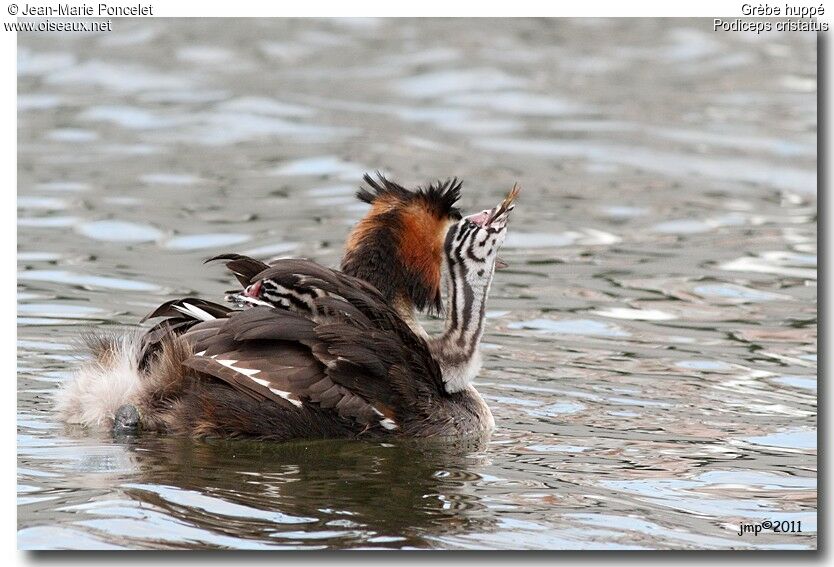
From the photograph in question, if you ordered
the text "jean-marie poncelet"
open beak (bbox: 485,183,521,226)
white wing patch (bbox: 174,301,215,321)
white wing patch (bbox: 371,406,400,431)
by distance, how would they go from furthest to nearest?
1. the text "jean-marie poncelet"
2. open beak (bbox: 485,183,521,226)
3. white wing patch (bbox: 174,301,215,321)
4. white wing patch (bbox: 371,406,400,431)

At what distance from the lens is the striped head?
8117 mm

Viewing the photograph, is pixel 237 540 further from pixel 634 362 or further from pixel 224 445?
pixel 634 362

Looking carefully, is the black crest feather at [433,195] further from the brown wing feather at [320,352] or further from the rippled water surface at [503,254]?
the rippled water surface at [503,254]

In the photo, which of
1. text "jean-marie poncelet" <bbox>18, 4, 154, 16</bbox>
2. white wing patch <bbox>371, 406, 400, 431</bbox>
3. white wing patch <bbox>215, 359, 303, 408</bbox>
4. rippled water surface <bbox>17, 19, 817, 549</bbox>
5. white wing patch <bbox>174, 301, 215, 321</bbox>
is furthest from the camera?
text "jean-marie poncelet" <bbox>18, 4, 154, 16</bbox>

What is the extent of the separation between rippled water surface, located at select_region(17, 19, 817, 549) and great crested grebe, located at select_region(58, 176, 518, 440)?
0.16 meters

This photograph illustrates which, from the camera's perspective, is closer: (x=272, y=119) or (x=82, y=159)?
(x=82, y=159)

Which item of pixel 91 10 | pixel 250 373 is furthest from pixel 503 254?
pixel 250 373

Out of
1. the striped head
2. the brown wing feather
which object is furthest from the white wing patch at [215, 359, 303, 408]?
the striped head

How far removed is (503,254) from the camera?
41.1 ft

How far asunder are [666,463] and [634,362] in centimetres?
199

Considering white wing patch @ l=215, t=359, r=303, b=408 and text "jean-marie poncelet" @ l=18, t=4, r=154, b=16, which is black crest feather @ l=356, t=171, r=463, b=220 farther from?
text "jean-marie poncelet" @ l=18, t=4, r=154, b=16

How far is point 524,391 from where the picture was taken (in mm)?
8922

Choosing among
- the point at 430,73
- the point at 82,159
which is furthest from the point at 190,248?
the point at 430,73

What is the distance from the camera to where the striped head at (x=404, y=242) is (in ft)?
26.6
